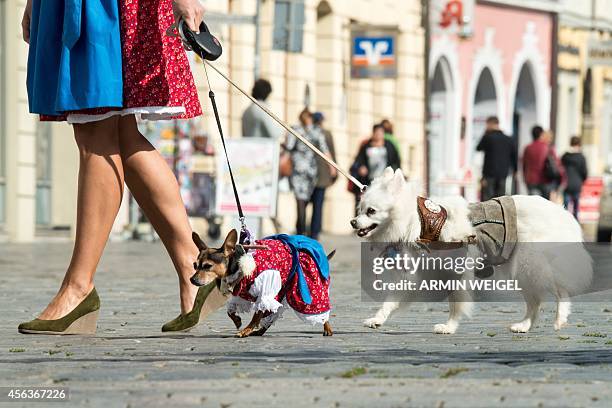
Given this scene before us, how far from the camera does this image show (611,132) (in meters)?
53.7

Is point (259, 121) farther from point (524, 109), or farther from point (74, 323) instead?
point (524, 109)

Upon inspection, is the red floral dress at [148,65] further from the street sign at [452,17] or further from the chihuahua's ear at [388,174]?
the street sign at [452,17]

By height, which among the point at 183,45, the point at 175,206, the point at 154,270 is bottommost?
the point at 154,270

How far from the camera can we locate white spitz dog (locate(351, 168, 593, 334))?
27.7 ft

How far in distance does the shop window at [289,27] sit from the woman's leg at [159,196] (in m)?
15.4

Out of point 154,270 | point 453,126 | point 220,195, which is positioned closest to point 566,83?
point 453,126

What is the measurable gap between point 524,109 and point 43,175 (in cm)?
2359

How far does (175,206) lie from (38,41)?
0.91m

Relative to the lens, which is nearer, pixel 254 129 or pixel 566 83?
pixel 254 129

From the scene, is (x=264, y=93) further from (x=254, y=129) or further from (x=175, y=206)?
(x=175, y=206)

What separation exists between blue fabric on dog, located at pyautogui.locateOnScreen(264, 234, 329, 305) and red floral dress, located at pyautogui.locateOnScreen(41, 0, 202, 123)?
74cm

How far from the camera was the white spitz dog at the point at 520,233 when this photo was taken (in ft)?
27.7

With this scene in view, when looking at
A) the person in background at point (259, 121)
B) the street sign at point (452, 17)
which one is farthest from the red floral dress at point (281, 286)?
the street sign at point (452, 17)

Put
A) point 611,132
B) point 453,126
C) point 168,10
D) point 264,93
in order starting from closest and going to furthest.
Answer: point 168,10, point 264,93, point 453,126, point 611,132
